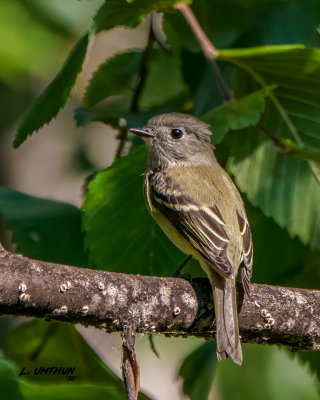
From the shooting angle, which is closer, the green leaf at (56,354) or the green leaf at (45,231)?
the green leaf at (56,354)

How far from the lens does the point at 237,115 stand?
3238mm

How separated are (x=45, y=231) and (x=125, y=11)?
101cm

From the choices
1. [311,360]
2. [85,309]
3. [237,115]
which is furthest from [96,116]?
[311,360]

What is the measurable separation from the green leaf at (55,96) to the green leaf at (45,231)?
33 centimetres

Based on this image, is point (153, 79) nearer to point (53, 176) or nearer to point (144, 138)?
point (144, 138)

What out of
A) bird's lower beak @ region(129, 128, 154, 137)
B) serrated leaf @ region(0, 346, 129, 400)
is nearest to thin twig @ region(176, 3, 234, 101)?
bird's lower beak @ region(129, 128, 154, 137)

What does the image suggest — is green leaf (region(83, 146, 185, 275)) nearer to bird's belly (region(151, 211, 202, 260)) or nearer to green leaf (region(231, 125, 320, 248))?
bird's belly (region(151, 211, 202, 260))

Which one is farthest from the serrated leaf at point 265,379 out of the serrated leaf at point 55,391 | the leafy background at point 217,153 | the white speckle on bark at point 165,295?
the serrated leaf at point 55,391

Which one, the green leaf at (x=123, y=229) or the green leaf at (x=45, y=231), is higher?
the green leaf at (x=123, y=229)

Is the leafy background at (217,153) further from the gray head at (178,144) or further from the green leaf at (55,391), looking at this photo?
the green leaf at (55,391)

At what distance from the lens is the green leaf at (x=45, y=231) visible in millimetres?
3439

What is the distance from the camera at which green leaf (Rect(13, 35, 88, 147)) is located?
3232 millimetres

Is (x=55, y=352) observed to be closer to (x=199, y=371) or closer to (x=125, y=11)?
(x=199, y=371)

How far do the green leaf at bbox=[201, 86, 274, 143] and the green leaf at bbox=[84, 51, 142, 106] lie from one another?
2.99 ft
